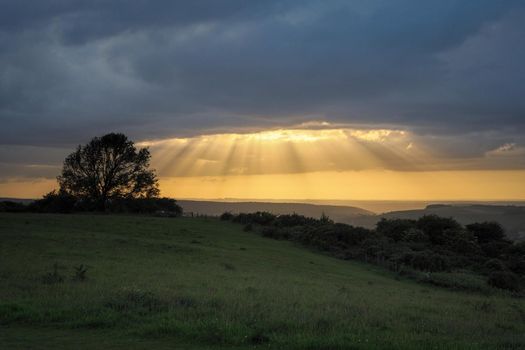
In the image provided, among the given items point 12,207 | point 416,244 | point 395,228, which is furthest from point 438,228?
point 12,207

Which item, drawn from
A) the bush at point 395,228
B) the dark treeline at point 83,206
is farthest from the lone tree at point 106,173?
the bush at point 395,228

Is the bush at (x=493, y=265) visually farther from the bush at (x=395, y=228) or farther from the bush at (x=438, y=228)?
the bush at (x=395, y=228)

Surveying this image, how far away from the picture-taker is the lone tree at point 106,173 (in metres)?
69.4

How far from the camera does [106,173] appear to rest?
7044cm

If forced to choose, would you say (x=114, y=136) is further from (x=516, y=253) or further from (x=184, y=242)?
(x=516, y=253)

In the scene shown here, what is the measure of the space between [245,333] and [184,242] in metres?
30.6

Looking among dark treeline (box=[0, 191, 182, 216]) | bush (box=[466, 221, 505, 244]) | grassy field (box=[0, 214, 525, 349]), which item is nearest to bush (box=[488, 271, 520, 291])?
grassy field (box=[0, 214, 525, 349])

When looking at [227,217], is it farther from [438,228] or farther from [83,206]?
[438,228]

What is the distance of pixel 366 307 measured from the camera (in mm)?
17422

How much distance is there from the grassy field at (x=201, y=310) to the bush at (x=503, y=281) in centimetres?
1125

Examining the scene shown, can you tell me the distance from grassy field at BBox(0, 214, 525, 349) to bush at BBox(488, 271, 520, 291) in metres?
11.2

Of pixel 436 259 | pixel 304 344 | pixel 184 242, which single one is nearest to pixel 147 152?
pixel 184 242

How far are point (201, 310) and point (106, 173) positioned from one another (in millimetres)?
59340

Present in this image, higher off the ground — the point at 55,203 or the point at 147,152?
the point at 147,152
